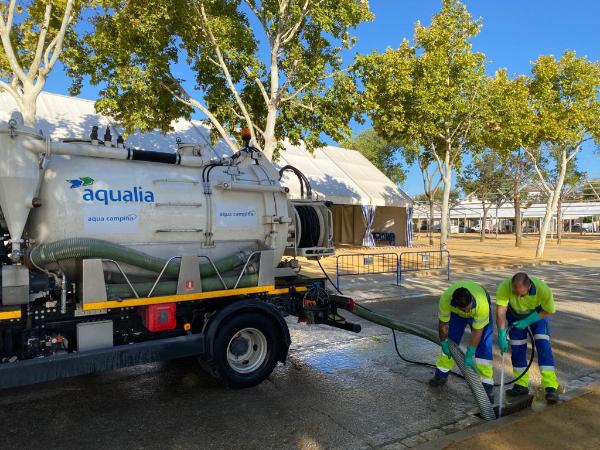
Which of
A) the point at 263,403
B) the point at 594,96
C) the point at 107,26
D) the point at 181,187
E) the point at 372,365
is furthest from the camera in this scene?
the point at 594,96

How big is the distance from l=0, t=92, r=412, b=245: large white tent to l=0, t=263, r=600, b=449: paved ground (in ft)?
26.7

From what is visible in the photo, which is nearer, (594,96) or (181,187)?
(181,187)

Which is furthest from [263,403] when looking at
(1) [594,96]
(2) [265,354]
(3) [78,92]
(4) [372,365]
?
(1) [594,96]

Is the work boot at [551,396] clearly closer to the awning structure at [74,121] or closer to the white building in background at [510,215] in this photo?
the awning structure at [74,121]

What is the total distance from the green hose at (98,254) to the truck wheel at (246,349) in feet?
2.20

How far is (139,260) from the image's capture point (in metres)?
4.93

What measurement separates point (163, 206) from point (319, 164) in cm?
2350

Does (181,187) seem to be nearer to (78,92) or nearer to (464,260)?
(78,92)

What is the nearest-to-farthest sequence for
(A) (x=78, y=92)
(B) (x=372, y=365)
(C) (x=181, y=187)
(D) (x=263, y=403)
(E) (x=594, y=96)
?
(D) (x=263, y=403), (C) (x=181, y=187), (B) (x=372, y=365), (A) (x=78, y=92), (E) (x=594, y=96)

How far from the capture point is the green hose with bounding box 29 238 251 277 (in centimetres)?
444

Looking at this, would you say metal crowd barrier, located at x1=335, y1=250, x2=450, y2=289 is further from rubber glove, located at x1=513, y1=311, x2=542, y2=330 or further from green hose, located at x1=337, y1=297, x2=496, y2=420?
rubber glove, located at x1=513, y1=311, x2=542, y2=330

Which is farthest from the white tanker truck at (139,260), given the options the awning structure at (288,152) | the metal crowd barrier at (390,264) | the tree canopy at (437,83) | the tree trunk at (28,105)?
the tree canopy at (437,83)

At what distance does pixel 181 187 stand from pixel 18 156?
160cm

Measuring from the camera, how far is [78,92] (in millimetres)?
13898
